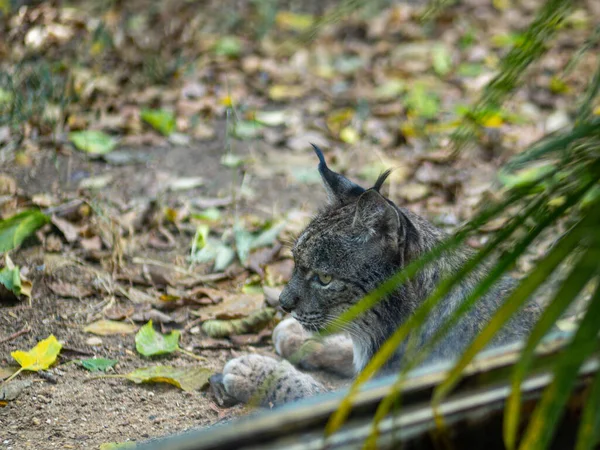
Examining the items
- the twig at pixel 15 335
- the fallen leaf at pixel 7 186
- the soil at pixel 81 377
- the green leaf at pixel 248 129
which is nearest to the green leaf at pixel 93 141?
the soil at pixel 81 377

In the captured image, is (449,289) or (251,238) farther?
(251,238)

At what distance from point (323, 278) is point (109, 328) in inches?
43.4

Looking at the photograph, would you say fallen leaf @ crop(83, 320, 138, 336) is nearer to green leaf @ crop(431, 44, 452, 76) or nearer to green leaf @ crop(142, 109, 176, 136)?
green leaf @ crop(142, 109, 176, 136)

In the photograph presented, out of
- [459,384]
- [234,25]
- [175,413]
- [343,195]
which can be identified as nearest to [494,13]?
[234,25]

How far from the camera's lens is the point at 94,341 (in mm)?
3600

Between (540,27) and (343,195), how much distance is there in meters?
1.55

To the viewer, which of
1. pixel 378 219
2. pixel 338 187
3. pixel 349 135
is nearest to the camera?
pixel 378 219

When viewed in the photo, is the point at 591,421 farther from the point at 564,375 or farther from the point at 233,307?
the point at 233,307

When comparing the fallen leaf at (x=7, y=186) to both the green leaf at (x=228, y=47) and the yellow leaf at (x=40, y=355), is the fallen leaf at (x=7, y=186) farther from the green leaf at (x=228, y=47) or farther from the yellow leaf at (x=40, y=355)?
the green leaf at (x=228, y=47)

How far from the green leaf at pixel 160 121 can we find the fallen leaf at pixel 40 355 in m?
2.47

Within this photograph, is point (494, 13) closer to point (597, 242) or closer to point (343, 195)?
point (343, 195)

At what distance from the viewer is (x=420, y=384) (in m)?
1.63

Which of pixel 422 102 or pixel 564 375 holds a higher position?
pixel 564 375

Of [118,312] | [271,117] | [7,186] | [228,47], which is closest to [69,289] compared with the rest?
[118,312]
